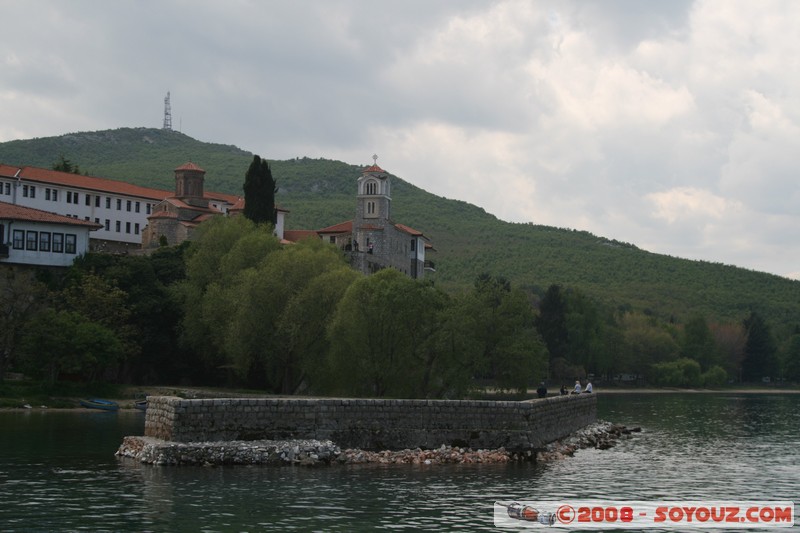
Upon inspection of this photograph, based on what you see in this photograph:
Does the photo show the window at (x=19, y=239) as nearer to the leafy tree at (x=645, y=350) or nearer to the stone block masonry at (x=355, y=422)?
the stone block masonry at (x=355, y=422)

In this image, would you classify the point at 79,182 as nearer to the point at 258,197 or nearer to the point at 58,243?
the point at 258,197

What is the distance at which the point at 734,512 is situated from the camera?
95.6ft

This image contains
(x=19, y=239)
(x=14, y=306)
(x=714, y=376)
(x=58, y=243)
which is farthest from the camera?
(x=714, y=376)

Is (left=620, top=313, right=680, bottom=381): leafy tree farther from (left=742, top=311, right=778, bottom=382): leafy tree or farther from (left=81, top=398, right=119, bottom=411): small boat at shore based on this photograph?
(left=81, top=398, right=119, bottom=411): small boat at shore

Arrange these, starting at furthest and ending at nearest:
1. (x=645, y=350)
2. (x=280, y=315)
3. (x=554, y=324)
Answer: (x=645, y=350), (x=554, y=324), (x=280, y=315)

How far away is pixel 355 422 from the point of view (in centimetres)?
3831

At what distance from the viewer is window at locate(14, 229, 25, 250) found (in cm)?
7356

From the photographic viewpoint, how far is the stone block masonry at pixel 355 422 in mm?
36469

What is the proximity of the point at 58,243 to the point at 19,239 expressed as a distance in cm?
322

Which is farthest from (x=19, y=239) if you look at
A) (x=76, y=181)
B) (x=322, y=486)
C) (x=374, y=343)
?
(x=322, y=486)

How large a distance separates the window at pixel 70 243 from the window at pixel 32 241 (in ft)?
7.86

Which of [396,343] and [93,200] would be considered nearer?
[396,343]

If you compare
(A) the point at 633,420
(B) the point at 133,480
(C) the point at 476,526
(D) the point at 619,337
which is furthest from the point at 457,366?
Answer: (D) the point at 619,337

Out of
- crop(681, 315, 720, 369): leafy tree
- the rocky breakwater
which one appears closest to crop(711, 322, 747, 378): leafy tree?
crop(681, 315, 720, 369): leafy tree
